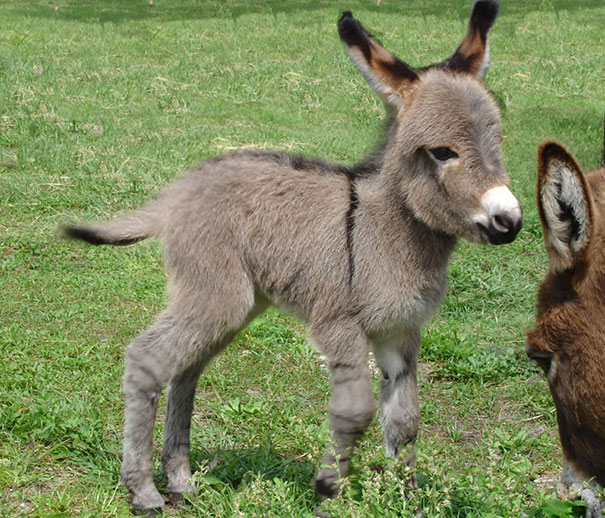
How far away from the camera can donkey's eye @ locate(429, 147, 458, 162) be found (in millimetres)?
3453

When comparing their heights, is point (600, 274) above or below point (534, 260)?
above

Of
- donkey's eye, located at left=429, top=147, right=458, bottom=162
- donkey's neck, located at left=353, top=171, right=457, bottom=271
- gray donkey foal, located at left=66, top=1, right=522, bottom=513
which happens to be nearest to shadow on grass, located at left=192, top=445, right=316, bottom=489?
gray donkey foal, located at left=66, top=1, right=522, bottom=513

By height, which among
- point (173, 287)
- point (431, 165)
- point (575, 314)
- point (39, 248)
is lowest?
point (39, 248)

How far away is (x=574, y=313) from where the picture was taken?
303 centimetres

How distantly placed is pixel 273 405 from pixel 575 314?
221 cm

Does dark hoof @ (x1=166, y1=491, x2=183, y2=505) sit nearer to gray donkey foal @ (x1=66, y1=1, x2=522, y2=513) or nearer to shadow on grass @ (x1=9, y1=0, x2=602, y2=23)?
gray donkey foal @ (x1=66, y1=1, x2=522, y2=513)

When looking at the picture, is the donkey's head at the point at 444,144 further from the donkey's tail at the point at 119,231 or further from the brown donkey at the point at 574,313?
the donkey's tail at the point at 119,231

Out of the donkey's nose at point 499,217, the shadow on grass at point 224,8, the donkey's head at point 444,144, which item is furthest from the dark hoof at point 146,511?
the shadow on grass at point 224,8

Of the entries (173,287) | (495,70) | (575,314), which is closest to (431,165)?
(575,314)

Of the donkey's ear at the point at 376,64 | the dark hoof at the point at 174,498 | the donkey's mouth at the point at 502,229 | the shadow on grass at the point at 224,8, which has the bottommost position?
the dark hoof at the point at 174,498

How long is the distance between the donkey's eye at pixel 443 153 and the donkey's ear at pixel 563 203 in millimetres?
648

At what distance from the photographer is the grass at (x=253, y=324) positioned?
3.95m

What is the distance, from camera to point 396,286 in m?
3.58

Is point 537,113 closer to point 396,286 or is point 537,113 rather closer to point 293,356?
point 293,356
